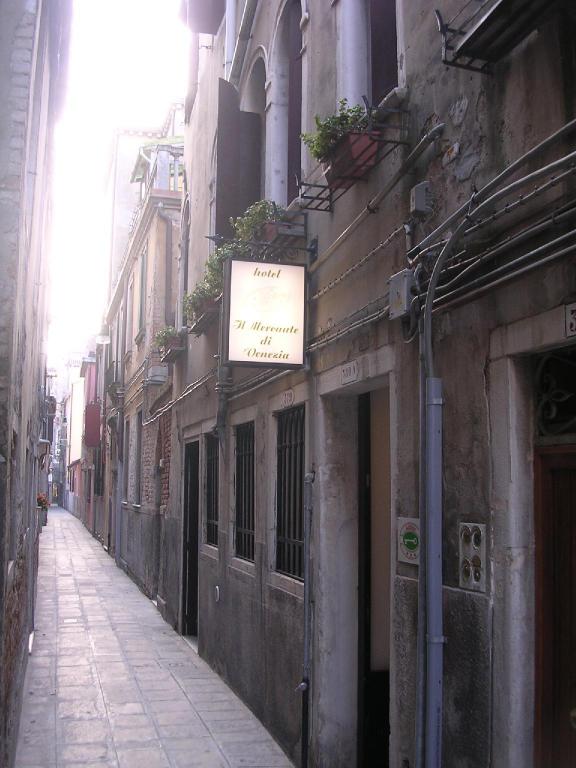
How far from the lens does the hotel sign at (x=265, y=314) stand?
22.4 ft

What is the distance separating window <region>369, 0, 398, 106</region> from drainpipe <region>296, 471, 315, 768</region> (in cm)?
294

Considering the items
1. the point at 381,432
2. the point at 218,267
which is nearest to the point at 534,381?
the point at 381,432

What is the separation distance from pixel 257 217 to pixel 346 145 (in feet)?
7.37

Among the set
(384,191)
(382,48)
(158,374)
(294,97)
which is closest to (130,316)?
(158,374)

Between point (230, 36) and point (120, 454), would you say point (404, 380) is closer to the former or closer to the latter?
point (230, 36)

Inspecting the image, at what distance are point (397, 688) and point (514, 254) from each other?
266cm

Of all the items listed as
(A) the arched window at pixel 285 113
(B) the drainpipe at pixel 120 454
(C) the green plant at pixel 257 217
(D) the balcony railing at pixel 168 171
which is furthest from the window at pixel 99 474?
(C) the green plant at pixel 257 217

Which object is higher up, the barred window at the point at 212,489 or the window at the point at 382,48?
the window at the point at 382,48

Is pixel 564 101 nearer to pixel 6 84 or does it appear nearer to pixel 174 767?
pixel 6 84

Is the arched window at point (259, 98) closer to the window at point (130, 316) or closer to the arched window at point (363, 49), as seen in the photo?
the arched window at point (363, 49)

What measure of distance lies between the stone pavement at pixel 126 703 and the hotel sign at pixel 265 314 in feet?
10.8

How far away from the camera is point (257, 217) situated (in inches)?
300

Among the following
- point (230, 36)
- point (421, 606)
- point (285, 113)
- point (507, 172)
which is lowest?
point (421, 606)

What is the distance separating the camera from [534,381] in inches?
155
